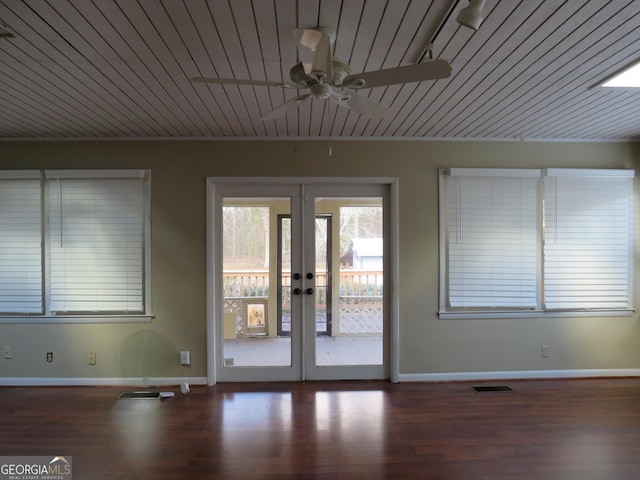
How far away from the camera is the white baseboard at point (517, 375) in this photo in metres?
3.49

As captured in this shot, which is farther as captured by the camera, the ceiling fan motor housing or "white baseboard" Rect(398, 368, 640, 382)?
"white baseboard" Rect(398, 368, 640, 382)

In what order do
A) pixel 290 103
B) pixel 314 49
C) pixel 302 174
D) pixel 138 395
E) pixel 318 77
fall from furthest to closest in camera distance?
pixel 302 174 < pixel 138 395 < pixel 290 103 < pixel 318 77 < pixel 314 49

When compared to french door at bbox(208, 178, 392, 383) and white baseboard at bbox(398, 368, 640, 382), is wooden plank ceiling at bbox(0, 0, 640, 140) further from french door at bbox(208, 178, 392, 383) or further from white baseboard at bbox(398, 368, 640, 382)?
white baseboard at bbox(398, 368, 640, 382)

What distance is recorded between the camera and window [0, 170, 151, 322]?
3.37 metres

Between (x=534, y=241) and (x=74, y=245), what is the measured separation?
15.4ft

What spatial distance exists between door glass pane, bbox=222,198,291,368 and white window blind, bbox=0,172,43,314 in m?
1.84

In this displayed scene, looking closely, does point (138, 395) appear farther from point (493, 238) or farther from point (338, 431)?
point (493, 238)

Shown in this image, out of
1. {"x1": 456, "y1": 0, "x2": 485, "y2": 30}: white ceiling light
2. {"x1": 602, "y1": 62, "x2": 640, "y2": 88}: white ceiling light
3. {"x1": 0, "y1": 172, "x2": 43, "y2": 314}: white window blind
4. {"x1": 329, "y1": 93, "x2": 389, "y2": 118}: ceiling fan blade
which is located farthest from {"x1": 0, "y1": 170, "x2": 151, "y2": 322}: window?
{"x1": 602, "y1": 62, "x2": 640, "y2": 88}: white ceiling light

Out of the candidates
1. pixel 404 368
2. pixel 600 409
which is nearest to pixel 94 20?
pixel 404 368

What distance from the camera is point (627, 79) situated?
2258 mm

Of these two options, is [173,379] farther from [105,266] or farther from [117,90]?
[117,90]

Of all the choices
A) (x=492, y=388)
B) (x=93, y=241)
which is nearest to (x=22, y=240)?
(x=93, y=241)

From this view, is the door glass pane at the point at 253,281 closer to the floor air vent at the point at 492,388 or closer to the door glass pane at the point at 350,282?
the door glass pane at the point at 350,282

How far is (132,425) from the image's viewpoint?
2.65 meters
